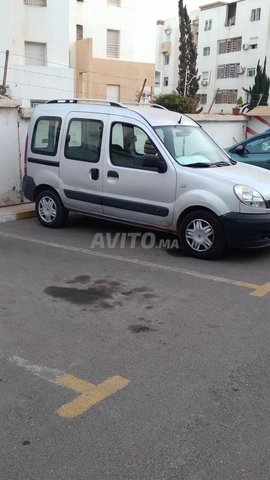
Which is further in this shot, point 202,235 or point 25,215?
point 25,215

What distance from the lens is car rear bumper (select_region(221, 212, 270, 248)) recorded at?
6.17 metres

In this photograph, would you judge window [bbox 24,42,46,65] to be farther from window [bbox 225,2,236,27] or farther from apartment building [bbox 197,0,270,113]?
window [bbox 225,2,236,27]

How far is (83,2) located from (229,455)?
32.9 metres

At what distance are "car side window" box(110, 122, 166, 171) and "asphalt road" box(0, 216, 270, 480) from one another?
1.41m

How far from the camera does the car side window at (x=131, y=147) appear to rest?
6787 mm

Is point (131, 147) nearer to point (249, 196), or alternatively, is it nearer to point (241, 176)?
point (241, 176)

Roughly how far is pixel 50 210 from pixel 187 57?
4672 cm

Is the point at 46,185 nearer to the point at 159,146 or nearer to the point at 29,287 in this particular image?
the point at 159,146

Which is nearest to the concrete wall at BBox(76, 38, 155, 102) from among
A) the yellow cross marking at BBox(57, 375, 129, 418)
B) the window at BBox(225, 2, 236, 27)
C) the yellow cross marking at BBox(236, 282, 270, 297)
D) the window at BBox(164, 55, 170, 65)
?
the yellow cross marking at BBox(236, 282, 270, 297)

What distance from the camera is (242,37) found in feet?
175

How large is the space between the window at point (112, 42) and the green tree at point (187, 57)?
18192 mm

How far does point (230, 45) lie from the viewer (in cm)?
5488

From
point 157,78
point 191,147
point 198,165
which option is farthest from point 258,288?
point 157,78

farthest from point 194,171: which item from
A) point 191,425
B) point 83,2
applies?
point 83,2
